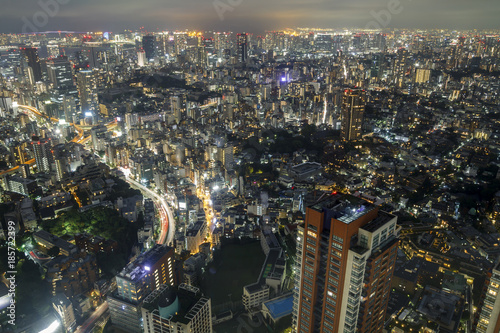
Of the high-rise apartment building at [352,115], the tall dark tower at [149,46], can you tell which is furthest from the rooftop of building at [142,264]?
the tall dark tower at [149,46]

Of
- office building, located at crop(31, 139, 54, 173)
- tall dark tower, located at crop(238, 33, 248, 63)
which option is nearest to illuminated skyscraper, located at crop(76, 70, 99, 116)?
office building, located at crop(31, 139, 54, 173)

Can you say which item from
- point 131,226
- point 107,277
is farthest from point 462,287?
point 131,226

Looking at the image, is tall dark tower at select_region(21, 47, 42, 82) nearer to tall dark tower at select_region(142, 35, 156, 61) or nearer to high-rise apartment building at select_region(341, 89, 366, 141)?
tall dark tower at select_region(142, 35, 156, 61)

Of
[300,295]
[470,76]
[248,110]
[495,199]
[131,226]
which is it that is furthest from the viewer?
[470,76]

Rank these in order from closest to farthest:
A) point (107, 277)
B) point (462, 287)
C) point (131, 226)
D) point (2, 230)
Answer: point (462, 287)
point (107, 277)
point (2, 230)
point (131, 226)

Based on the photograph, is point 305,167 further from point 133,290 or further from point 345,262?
point 345,262

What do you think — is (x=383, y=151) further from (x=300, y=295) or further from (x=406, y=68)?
(x=406, y=68)
